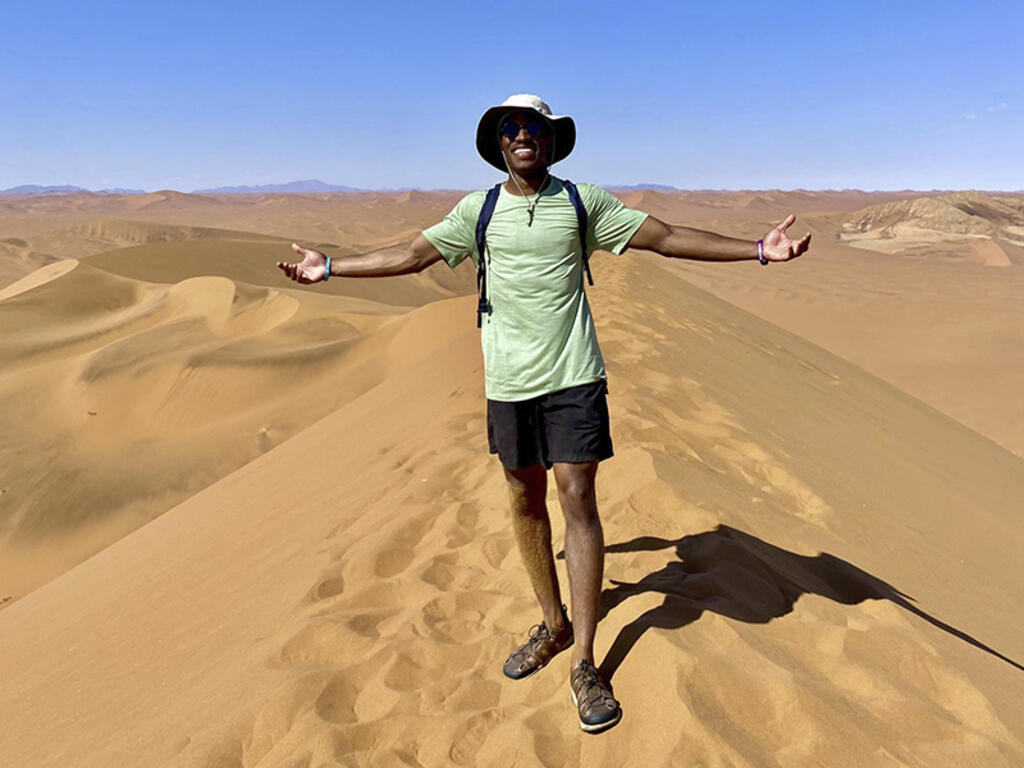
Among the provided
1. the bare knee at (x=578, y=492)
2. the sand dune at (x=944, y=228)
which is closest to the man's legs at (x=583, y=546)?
the bare knee at (x=578, y=492)

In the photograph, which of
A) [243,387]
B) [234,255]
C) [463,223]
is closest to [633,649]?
[463,223]

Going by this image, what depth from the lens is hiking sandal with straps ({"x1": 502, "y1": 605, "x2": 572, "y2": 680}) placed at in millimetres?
2381

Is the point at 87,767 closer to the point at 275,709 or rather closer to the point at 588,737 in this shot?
the point at 275,709

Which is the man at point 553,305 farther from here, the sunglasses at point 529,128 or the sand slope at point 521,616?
the sand slope at point 521,616

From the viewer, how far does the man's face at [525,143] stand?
7.24 feet

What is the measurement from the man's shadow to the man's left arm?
1146 millimetres

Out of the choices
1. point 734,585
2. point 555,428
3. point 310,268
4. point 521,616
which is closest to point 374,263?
point 310,268

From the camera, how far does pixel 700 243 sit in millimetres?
2303

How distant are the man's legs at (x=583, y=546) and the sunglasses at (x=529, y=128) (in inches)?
37.4

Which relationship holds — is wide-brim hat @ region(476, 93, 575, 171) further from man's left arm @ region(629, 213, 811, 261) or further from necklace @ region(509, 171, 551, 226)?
man's left arm @ region(629, 213, 811, 261)

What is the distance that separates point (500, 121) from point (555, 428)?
910mm

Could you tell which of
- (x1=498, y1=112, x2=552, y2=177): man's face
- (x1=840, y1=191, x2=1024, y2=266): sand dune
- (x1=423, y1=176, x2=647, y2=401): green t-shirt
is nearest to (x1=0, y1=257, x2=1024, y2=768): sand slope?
(x1=423, y1=176, x2=647, y2=401): green t-shirt

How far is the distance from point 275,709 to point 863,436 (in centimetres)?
575

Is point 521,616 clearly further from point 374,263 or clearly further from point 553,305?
point 374,263
